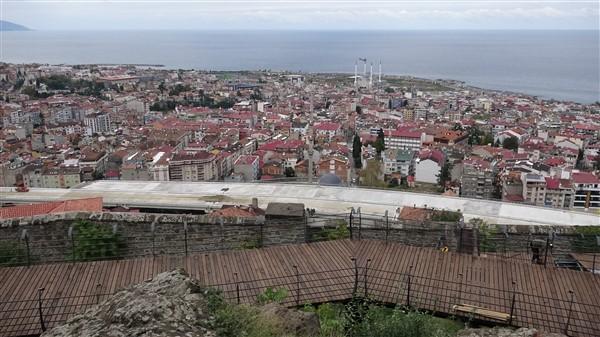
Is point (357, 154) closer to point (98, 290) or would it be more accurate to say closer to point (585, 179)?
point (585, 179)

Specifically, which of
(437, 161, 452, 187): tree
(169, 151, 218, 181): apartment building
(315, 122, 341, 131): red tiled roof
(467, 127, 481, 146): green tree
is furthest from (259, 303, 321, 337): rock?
(467, 127, 481, 146): green tree

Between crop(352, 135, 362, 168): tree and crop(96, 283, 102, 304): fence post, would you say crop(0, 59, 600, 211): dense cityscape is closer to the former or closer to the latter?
crop(352, 135, 362, 168): tree

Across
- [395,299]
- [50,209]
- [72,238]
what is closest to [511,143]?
[50,209]

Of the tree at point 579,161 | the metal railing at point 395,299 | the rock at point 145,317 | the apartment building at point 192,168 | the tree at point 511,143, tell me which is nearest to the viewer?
the rock at point 145,317

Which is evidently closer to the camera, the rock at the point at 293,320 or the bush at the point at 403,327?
the rock at the point at 293,320

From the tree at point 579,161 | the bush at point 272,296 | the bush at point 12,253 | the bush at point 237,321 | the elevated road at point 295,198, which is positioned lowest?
the tree at point 579,161

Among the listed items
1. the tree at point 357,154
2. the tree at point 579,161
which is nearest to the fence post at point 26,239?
the tree at point 357,154

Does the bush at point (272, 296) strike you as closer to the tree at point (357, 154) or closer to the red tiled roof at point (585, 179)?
the red tiled roof at point (585, 179)
